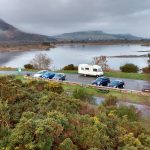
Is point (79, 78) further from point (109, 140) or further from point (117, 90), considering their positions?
point (109, 140)

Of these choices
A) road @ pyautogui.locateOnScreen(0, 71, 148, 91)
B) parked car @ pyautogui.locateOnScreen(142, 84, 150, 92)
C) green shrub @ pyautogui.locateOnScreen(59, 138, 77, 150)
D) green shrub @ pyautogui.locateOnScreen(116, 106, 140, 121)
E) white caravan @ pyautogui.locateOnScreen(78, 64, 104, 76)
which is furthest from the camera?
white caravan @ pyautogui.locateOnScreen(78, 64, 104, 76)

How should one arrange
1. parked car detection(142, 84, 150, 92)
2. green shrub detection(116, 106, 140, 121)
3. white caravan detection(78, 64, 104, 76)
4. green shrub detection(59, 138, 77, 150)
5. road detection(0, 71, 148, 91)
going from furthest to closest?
white caravan detection(78, 64, 104, 76) → road detection(0, 71, 148, 91) → parked car detection(142, 84, 150, 92) → green shrub detection(116, 106, 140, 121) → green shrub detection(59, 138, 77, 150)

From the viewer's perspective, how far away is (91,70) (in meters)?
59.9

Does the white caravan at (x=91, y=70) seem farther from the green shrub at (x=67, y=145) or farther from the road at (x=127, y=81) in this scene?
the green shrub at (x=67, y=145)

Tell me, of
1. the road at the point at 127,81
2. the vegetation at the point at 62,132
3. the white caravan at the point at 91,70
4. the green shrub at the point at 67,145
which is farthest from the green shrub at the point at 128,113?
the white caravan at the point at 91,70

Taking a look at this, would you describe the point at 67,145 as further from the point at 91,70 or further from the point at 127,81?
the point at 91,70

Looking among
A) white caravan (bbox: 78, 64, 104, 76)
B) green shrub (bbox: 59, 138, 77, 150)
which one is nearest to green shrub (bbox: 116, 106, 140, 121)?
green shrub (bbox: 59, 138, 77, 150)

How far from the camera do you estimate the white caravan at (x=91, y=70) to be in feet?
194

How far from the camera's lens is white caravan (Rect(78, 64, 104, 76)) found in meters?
59.0

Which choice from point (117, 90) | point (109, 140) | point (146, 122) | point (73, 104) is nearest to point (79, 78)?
point (117, 90)

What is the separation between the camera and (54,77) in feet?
178

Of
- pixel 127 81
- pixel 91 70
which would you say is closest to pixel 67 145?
pixel 127 81

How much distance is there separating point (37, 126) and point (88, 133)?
Result: 2.26 metres

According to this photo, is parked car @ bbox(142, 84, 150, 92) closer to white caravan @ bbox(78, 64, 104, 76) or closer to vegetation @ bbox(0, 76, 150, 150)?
white caravan @ bbox(78, 64, 104, 76)
